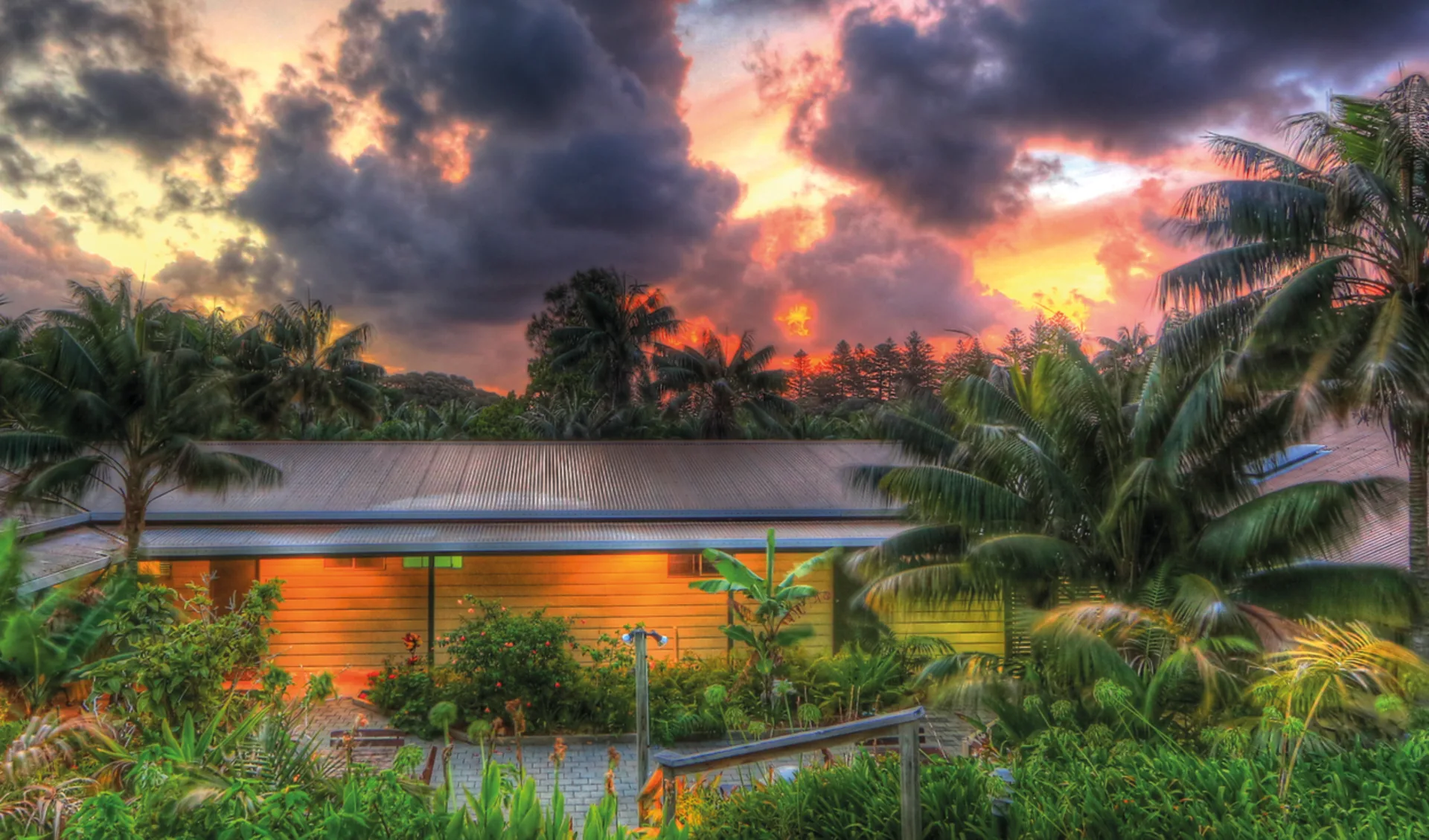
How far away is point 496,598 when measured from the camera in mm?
13875

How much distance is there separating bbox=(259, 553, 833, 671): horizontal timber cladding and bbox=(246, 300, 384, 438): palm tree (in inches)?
807

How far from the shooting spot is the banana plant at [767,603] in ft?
38.5

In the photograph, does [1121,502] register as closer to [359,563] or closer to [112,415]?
[359,563]

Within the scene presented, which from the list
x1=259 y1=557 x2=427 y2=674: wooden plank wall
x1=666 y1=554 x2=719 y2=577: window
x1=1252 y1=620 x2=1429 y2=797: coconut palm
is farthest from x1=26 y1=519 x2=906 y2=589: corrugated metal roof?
x1=1252 y1=620 x2=1429 y2=797: coconut palm

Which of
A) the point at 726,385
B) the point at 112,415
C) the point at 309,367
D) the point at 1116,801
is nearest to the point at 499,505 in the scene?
the point at 112,415

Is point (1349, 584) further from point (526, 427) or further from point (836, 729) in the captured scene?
point (526, 427)

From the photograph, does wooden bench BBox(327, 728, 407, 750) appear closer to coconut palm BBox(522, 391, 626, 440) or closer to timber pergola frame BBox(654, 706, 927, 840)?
timber pergola frame BBox(654, 706, 927, 840)

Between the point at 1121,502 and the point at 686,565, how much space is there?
7.38 m

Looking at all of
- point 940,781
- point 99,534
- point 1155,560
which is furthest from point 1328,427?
point 99,534

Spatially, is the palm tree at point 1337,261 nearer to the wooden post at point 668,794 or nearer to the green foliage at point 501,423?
the wooden post at point 668,794

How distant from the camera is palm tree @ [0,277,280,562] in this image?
11.4 m

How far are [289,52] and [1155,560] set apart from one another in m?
16.1

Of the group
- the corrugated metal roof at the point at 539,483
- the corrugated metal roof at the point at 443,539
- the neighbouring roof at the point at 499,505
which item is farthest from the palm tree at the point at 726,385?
the corrugated metal roof at the point at 443,539

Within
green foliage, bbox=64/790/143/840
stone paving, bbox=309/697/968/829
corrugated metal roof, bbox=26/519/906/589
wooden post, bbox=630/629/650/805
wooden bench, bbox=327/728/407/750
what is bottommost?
stone paving, bbox=309/697/968/829
